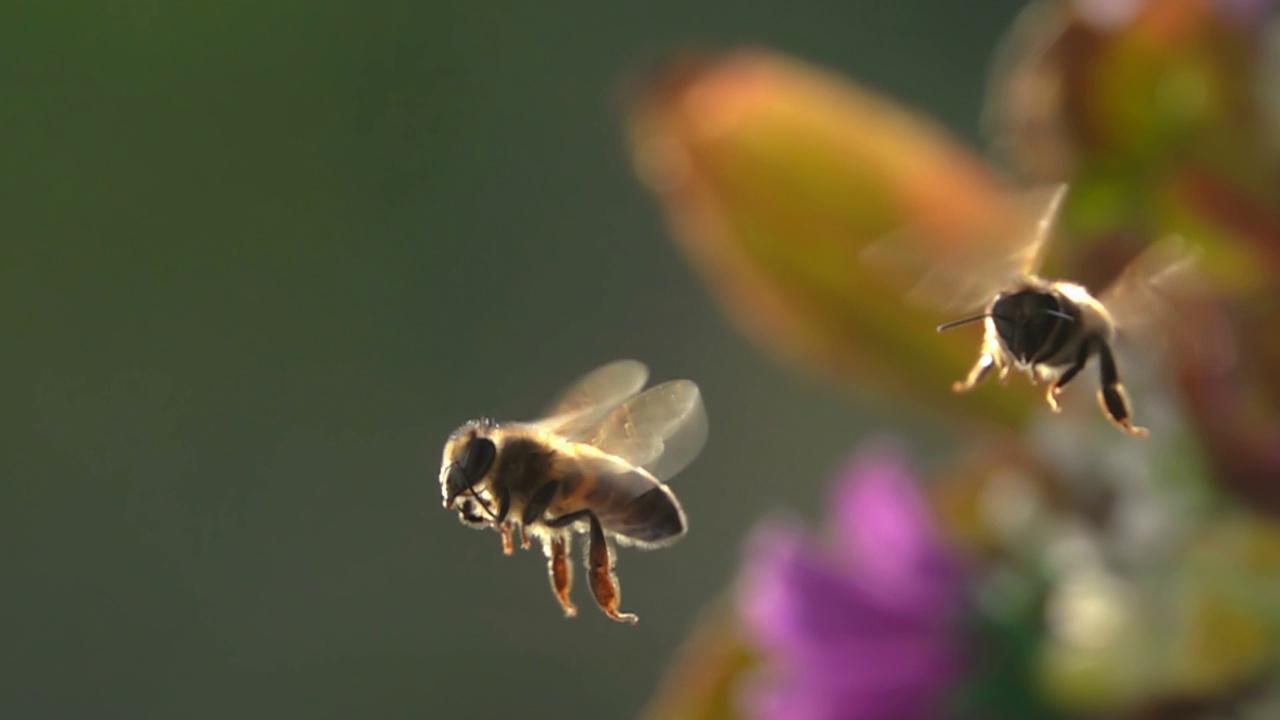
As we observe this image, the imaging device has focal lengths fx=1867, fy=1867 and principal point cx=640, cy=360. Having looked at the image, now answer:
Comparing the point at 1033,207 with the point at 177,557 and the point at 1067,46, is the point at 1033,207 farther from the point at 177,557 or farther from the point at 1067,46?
the point at 177,557

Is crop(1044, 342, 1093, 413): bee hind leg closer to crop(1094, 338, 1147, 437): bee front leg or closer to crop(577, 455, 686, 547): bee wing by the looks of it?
crop(1094, 338, 1147, 437): bee front leg

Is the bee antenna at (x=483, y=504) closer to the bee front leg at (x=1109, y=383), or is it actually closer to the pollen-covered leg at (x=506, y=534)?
the pollen-covered leg at (x=506, y=534)

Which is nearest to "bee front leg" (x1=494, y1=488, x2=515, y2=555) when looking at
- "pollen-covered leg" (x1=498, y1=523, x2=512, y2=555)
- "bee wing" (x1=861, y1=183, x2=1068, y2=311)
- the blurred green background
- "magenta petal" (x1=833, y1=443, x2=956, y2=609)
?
"pollen-covered leg" (x1=498, y1=523, x2=512, y2=555)

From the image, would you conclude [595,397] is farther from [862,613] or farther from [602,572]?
[862,613]

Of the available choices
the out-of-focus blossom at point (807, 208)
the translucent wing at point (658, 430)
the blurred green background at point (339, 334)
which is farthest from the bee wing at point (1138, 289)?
the blurred green background at point (339, 334)

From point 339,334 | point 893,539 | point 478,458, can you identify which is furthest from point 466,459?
point 339,334

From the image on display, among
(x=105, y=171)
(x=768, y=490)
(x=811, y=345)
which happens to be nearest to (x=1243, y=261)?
(x=811, y=345)
